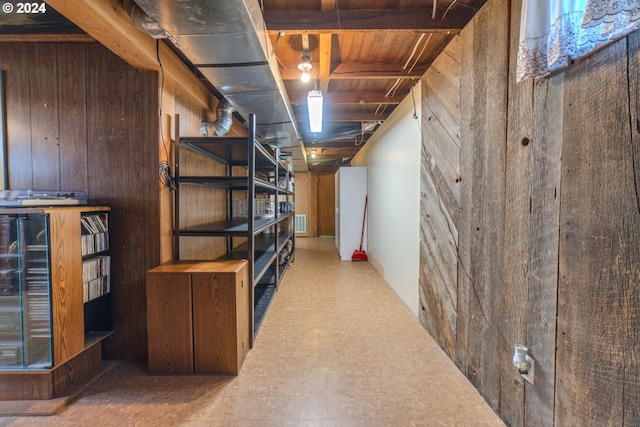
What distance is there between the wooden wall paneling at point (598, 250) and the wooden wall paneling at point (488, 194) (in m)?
0.37

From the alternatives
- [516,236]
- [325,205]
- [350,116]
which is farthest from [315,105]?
[325,205]

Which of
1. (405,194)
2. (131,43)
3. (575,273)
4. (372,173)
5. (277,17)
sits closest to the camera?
(575,273)

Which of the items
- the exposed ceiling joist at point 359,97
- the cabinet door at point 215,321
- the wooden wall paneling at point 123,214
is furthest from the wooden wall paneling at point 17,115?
the exposed ceiling joist at point 359,97

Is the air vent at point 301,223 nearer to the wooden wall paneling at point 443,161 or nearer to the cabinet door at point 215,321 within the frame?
the wooden wall paneling at point 443,161

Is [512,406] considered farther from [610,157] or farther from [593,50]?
[593,50]

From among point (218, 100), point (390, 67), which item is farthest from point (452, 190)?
point (218, 100)

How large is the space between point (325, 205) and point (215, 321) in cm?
723

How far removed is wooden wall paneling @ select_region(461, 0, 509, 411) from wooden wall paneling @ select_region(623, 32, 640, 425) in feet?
1.86

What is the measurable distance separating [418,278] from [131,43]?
2.94m

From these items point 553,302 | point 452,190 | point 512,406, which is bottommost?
point 512,406

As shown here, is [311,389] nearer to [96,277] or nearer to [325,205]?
[96,277]

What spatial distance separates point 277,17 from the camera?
1.94 meters

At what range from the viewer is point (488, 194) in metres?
1.56

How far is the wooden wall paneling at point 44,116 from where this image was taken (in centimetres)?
191
